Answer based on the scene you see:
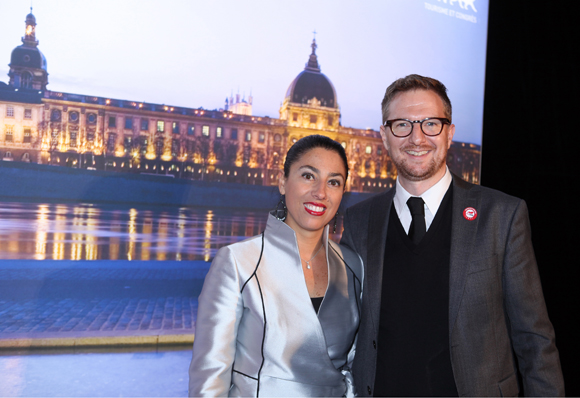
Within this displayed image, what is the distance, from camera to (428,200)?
1.59m

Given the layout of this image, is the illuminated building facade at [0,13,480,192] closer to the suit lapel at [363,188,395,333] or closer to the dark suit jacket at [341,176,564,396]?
the suit lapel at [363,188,395,333]

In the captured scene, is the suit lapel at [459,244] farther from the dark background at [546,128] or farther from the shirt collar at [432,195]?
the dark background at [546,128]

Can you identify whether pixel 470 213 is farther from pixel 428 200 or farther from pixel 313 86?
pixel 313 86

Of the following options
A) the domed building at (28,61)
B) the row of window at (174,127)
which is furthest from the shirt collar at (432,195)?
the domed building at (28,61)

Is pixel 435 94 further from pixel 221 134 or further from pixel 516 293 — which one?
pixel 221 134

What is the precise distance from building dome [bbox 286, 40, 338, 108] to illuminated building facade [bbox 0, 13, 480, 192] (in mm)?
14

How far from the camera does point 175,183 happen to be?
468 centimetres

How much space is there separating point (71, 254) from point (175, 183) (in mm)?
1274

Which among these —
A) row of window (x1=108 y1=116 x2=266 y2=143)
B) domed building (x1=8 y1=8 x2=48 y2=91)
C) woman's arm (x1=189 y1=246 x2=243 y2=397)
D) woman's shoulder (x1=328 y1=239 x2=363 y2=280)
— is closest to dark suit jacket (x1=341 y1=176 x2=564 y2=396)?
woman's shoulder (x1=328 y1=239 x2=363 y2=280)

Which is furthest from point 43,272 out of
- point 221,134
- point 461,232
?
point 461,232

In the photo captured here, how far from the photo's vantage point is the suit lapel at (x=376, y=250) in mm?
1525

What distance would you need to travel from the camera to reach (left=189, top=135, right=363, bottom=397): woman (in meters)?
1.40

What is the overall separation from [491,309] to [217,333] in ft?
3.19

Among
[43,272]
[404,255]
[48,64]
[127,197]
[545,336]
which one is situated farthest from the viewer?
[127,197]
